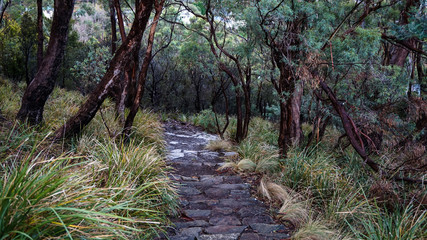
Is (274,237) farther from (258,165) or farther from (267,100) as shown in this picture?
(267,100)

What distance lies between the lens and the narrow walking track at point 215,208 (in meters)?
3.19

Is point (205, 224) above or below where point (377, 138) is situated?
below

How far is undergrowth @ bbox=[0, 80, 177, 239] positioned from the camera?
1845 millimetres

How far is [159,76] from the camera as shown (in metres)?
13.4

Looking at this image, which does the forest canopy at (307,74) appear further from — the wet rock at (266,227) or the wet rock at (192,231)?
the wet rock at (192,231)

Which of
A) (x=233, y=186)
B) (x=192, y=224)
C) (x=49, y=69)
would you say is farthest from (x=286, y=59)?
(x=49, y=69)

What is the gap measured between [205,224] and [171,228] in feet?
1.29

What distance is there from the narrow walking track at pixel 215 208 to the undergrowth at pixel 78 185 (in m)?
0.27

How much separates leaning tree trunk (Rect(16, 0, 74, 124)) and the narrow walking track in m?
2.37

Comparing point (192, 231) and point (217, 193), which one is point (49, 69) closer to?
point (217, 193)

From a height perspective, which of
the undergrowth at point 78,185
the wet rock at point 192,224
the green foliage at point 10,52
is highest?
the green foliage at point 10,52

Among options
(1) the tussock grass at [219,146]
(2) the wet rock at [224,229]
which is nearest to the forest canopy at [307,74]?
(1) the tussock grass at [219,146]

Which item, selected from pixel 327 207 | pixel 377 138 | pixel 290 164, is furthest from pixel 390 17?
pixel 327 207

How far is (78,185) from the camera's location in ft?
7.51
